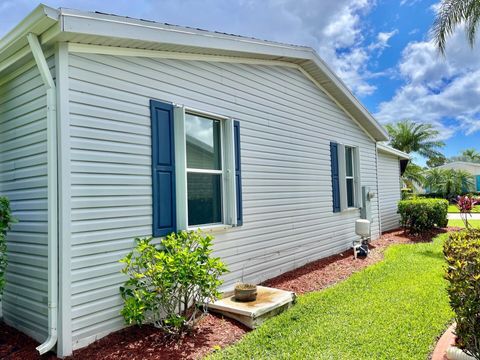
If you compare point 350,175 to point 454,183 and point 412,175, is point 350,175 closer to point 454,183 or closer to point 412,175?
point 412,175

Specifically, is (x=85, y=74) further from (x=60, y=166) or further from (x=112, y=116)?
(x=60, y=166)

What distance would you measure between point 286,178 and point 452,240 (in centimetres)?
342

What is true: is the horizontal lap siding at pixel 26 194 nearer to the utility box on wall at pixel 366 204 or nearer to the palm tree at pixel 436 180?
the utility box on wall at pixel 366 204

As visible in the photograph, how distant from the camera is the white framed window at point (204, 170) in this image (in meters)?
4.46

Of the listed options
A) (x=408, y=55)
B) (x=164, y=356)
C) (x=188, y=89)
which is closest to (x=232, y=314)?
(x=164, y=356)

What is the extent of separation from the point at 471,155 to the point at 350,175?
1688 inches

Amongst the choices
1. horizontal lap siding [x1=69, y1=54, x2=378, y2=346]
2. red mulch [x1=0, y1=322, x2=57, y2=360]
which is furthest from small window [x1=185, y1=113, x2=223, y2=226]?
red mulch [x1=0, y1=322, x2=57, y2=360]

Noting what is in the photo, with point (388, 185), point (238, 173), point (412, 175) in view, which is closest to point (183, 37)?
point (238, 173)

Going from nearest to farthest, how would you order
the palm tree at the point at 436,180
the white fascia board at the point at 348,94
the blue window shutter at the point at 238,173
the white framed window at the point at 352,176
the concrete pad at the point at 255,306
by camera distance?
the concrete pad at the point at 255,306 → the blue window shutter at the point at 238,173 → the white fascia board at the point at 348,94 → the white framed window at the point at 352,176 → the palm tree at the point at 436,180

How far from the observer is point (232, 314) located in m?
4.29

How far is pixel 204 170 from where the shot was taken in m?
4.95

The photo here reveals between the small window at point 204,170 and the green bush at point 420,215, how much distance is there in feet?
28.4

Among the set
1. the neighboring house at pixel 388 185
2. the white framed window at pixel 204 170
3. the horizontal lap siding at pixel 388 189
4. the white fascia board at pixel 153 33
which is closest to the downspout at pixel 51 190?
the white fascia board at pixel 153 33

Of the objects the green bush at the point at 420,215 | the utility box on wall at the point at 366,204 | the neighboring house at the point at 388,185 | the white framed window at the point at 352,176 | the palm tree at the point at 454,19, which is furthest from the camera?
the neighboring house at the point at 388,185
